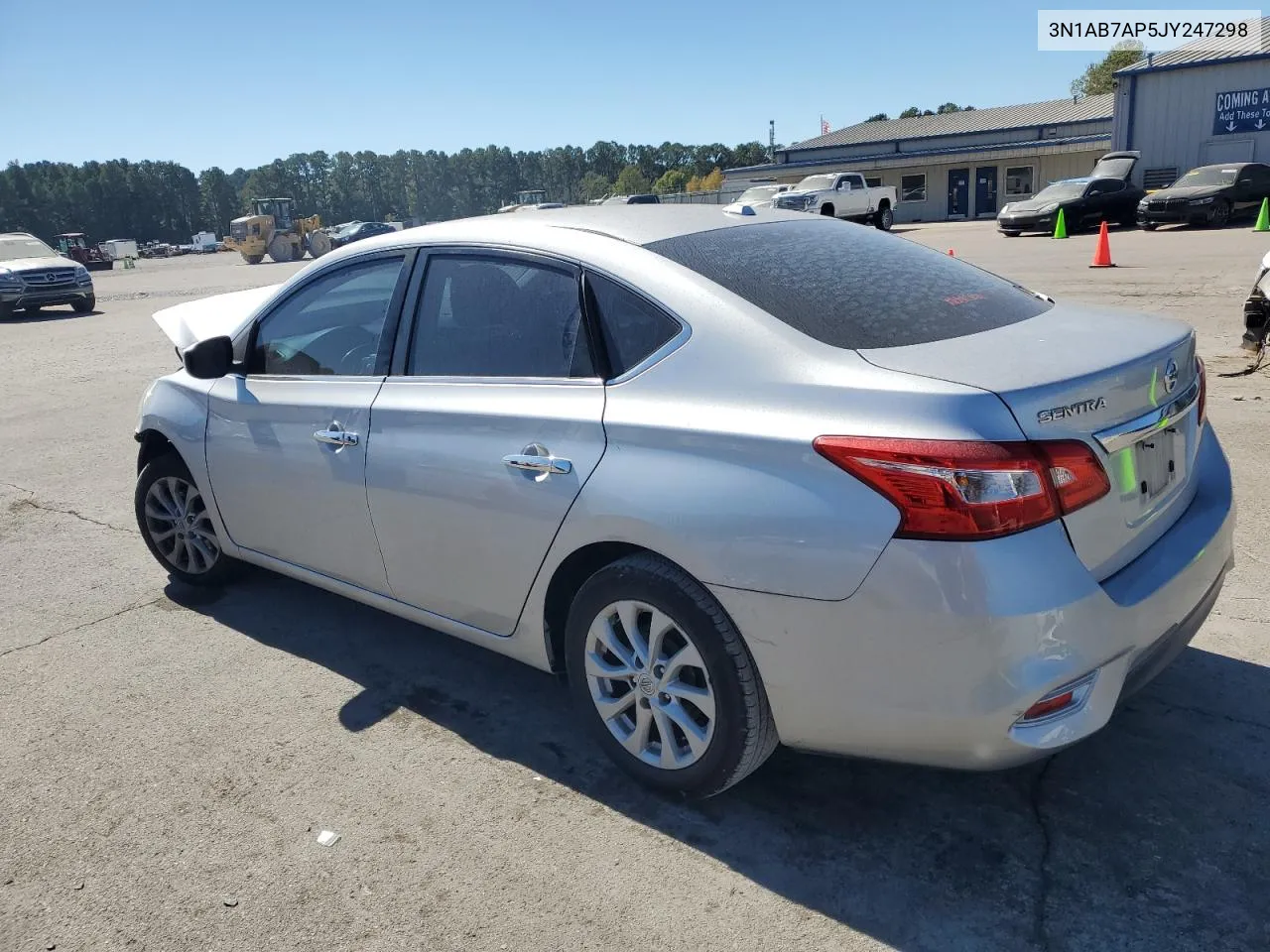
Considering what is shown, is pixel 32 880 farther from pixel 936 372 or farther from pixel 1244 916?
pixel 1244 916

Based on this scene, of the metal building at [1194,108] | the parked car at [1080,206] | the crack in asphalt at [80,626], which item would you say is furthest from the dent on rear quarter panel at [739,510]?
the metal building at [1194,108]

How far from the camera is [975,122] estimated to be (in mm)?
53688

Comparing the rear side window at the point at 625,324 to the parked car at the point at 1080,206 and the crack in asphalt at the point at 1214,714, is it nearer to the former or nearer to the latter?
the crack in asphalt at the point at 1214,714

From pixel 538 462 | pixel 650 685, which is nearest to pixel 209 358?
pixel 538 462

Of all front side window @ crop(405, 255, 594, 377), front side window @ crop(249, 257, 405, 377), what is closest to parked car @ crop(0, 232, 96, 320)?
front side window @ crop(249, 257, 405, 377)

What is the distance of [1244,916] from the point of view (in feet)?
7.57

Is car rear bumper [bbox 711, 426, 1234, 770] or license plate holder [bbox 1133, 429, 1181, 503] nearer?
car rear bumper [bbox 711, 426, 1234, 770]

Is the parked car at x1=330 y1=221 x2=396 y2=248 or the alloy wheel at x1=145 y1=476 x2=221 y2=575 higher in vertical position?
the alloy wheel at x1=145 y1=476 x2=221 y2=575

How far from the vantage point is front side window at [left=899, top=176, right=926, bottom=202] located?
161ft

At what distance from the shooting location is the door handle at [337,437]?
11.4 ft

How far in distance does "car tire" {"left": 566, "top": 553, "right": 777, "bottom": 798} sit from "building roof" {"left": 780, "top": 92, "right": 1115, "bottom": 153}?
5268cm

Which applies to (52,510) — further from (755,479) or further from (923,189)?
(923,189)

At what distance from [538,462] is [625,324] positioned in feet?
1.58

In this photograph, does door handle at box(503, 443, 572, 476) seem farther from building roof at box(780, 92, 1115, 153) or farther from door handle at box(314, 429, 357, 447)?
building roof at box(780, 92, 1115, 153)
